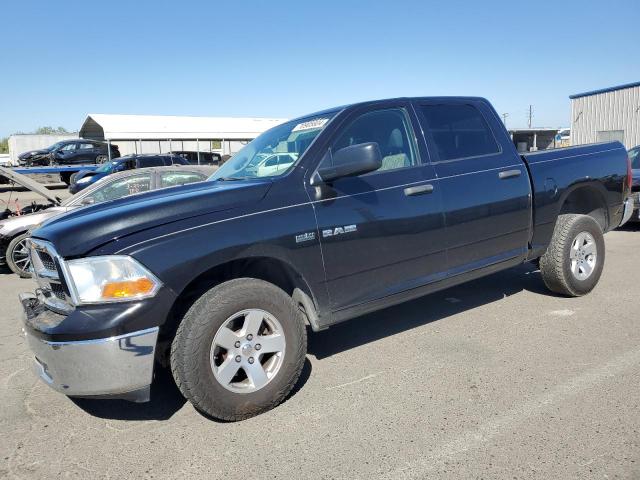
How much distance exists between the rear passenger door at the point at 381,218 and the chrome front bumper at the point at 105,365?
1258 mm

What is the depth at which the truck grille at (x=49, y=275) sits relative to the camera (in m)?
2.84

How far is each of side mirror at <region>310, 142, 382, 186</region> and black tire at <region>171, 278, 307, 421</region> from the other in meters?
0.86

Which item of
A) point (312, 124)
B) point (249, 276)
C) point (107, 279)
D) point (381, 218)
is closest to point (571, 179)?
point (381, 218)

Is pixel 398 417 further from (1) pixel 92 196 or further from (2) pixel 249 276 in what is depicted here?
(1) pixel 92 196

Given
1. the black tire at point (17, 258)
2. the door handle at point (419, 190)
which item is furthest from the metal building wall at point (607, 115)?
the black tire at point (17, 258)

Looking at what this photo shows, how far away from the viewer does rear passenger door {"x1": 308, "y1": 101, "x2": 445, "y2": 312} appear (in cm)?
344

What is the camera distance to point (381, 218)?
3.61 m

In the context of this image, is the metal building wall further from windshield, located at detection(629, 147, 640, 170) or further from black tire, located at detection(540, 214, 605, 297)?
black tire, located at detection(540, 214, 605, 297)

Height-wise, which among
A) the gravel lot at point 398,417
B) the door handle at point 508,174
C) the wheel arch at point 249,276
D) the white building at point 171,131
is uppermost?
the white building at point 171,131

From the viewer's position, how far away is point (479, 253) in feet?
14.0

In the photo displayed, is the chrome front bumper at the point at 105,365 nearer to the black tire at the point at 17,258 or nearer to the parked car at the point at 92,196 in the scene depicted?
the parked car at the point at 92,196

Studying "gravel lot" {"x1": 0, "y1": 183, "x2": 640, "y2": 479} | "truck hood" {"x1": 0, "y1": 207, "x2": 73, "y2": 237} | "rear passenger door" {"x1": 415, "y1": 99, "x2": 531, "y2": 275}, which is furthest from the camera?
"truck hood" {"x1": 0, "y1": 207, "x2": 73, "y2": 237}

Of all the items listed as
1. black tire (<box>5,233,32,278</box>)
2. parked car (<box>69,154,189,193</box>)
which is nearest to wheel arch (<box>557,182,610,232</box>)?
black tire (<box>5,233,32,278</box>)

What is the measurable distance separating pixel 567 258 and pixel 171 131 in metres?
30.3
